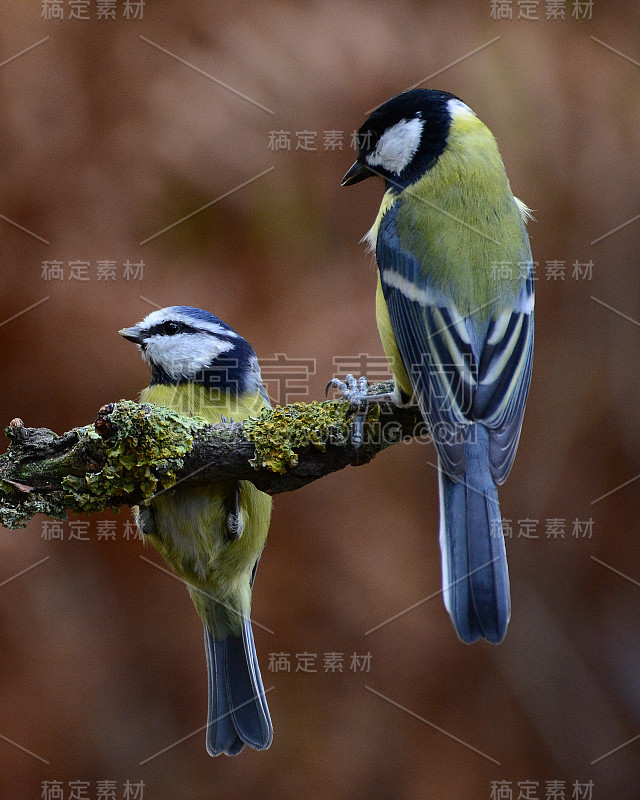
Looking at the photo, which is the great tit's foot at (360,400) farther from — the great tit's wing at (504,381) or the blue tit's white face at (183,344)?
the blue tit's white face at (183,344)

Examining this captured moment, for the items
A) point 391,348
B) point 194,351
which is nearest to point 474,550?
point 391,348

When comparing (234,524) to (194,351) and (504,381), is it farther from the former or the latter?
(504,381)

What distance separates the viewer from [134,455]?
1144 millimetres

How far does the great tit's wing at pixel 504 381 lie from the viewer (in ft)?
3.84

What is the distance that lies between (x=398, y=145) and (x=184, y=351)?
0.56 meters

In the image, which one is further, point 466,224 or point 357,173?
point 357,173

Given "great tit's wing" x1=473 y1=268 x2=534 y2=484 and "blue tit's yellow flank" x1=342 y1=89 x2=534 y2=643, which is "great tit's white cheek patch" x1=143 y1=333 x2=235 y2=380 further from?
"great tit's wing" x1=473 y1=268 x2=534 y2=484

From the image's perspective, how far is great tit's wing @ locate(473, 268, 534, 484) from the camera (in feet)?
3.84

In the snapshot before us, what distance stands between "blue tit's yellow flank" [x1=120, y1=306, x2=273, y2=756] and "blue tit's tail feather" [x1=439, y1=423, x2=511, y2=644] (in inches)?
17.2

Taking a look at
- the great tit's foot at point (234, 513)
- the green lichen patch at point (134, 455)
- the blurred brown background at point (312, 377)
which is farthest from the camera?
the blurred brown background at point (312, 377)

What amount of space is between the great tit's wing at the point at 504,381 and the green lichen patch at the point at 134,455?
455 millimetres

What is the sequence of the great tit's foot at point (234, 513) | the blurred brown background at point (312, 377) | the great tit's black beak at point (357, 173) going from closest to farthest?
1. the great tit's foot at point (234, 513)
2. the great tit's black beak at point (357, 173)
3. the blurred brown background at point (312, 377)

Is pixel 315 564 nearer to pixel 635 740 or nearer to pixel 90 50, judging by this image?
pixel 635 740

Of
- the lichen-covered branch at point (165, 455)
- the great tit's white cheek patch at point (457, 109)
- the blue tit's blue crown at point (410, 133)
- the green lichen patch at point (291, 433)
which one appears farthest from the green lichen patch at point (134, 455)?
the great tit's white cheek patch at point (457, 109)
